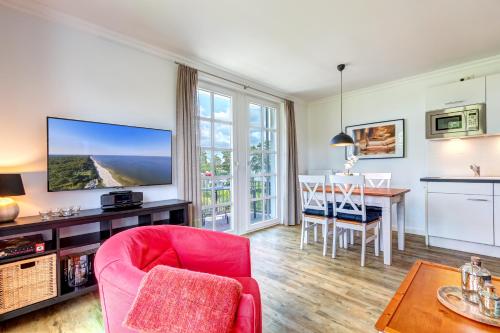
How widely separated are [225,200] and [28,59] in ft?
8.89

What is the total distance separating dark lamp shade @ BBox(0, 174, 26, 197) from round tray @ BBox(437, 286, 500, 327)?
2.82 m

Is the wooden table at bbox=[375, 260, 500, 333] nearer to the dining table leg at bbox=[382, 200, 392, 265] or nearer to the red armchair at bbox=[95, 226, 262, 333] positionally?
the red armchair at bbox=[95, 226, 262, 333]

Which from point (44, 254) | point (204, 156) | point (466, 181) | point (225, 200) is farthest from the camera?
point (225, 200)

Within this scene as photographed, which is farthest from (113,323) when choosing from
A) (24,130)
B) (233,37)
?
(233,37)

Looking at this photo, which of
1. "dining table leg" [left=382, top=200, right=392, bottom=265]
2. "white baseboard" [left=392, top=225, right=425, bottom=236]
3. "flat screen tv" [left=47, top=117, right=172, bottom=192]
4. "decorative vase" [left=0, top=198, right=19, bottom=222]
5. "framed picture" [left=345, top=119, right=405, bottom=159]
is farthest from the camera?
"framed picture" [left=345, top=119, right=405, bottom=159]

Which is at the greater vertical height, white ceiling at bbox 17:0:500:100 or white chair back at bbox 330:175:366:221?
white ceiling at bbox 17:0:500:100

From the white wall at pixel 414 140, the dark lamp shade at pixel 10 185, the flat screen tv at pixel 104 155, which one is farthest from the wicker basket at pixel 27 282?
the white wall at pixel 414 140

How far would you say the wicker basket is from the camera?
1.73 meters

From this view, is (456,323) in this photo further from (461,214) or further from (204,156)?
(204,156)

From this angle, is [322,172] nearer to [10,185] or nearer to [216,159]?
[216,159]

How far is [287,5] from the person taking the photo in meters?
2.18

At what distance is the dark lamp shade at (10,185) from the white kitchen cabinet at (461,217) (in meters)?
4.53

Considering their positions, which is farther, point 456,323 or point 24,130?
point 24,130

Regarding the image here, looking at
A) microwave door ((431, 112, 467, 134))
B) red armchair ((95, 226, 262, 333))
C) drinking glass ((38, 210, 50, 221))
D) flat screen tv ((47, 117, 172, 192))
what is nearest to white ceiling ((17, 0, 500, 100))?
microwave door ((431, 112, 467, 134))
